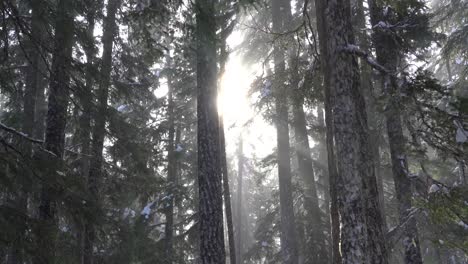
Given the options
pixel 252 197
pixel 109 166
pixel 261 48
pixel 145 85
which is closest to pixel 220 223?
pixel 109 166

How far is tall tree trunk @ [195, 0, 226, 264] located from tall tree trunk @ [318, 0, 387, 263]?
3262 millimetres

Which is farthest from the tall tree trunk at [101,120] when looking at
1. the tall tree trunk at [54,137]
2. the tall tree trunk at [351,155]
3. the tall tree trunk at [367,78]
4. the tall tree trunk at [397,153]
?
the tall tree trunk at [397,153]

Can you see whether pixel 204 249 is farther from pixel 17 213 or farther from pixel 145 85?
pixel 145 85

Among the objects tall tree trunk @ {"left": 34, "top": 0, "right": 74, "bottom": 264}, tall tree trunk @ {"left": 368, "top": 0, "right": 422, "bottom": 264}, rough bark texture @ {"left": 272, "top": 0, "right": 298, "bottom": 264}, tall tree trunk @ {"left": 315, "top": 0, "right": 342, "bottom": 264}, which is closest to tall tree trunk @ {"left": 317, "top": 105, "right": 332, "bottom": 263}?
rough bark texture @ {"left": 272, "top": 0, "right": 298, "bottom": 264}

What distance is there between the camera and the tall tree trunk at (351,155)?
A: 6.19 metres

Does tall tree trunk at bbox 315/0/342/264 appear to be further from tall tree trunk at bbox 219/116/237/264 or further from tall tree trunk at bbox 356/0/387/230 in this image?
tall tree trunk at bbox 219/116/237/264

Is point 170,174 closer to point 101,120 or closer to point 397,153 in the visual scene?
point 101,120

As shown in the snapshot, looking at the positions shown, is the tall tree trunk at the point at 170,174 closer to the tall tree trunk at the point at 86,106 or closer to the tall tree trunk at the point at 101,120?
the tall tree trunk at the point at 86,106

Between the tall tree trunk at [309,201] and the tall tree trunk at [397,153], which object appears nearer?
the tall tree trunk at [397,153]

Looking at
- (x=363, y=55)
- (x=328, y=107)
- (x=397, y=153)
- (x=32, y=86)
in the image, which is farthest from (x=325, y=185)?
(x=363, y=55)

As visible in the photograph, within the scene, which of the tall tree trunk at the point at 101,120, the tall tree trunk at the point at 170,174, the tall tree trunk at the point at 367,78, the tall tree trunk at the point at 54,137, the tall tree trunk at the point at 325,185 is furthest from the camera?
the tall tree trunk at the point at 325,185

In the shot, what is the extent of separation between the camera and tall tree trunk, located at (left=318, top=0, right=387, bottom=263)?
20.3 ft

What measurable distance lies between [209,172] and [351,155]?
16.1 ft

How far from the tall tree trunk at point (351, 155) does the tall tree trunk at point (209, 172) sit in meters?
3.26
